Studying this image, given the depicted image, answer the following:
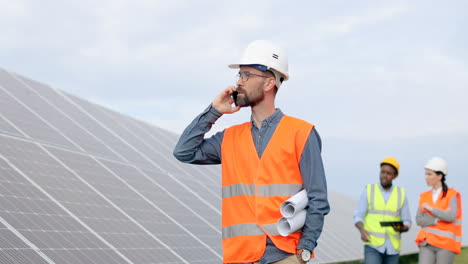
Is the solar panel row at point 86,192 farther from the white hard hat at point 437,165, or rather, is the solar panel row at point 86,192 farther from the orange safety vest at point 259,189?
the white hard hat at point 437,165

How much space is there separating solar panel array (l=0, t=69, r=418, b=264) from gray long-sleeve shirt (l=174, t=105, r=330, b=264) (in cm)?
238

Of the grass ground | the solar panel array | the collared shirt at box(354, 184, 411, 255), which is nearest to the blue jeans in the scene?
the collared shirt at box(354, 184, 411, 255)

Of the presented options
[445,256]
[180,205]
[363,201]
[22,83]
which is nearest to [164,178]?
[180,205]

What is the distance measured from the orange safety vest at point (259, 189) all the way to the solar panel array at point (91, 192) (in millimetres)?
2587

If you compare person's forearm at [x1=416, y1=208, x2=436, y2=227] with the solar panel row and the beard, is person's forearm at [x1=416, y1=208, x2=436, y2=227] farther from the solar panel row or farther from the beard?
the beard

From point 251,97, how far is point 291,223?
2.85 feet

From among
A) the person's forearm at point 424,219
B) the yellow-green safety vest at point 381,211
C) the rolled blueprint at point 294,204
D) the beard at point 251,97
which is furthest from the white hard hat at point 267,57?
the person's forearm at point 424,219

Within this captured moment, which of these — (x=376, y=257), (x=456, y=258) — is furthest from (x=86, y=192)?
(x=456, y=258)

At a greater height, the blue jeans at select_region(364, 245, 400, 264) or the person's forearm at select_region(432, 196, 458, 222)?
the person's forearm at select_region(432, 196, 458, 222)

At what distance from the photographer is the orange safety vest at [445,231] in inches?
380

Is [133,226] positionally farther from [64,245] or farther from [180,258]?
[64,245]

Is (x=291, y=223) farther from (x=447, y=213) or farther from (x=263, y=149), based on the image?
(x=447, y=213)

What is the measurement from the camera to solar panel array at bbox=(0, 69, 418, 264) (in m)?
7.37

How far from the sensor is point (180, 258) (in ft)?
29.4
